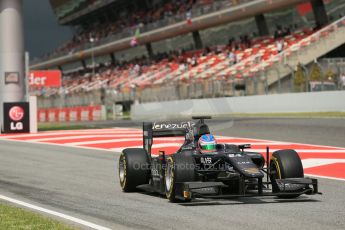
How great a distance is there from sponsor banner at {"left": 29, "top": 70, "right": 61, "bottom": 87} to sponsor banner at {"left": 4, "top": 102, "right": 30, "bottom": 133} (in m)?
15.6

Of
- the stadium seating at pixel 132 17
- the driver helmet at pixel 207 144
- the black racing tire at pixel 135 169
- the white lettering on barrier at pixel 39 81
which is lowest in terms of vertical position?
the black racing tire at pixel 135 169

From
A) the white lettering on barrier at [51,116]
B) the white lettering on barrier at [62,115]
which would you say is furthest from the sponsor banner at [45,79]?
the white lettering on barrier at [51,116]

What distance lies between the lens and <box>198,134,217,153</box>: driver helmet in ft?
28.2

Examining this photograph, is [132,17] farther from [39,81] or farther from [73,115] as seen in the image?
[39,81]

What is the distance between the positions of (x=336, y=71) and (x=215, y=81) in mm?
9325

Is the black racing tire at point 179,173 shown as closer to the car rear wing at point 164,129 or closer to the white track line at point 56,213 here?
the car rear wing at point 164,129

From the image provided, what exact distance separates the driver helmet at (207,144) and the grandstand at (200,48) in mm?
21325

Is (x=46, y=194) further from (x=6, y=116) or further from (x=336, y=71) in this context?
(x=336, y=71)

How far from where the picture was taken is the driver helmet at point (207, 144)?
28.2 feet

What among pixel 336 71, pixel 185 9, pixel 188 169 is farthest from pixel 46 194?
pixel 185 9

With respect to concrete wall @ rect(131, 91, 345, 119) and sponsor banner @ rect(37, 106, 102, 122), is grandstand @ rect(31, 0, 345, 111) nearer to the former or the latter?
concrete wall @ rect(131, 91, 345, 119)

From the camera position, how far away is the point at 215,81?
121ft

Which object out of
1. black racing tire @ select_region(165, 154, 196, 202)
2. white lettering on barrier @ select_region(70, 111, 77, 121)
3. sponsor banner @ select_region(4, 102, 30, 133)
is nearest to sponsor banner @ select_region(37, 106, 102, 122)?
white lettering on barrier @ select_region(70, 111, 77, 121)

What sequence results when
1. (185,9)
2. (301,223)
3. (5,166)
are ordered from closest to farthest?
(301,223), (5,166), (185,9)
